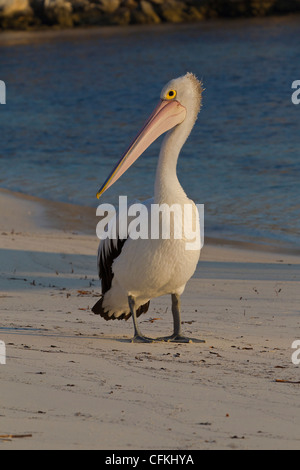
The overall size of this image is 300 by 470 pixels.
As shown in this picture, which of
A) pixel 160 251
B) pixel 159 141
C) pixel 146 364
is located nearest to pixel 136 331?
pixel 160 251

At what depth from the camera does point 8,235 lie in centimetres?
729

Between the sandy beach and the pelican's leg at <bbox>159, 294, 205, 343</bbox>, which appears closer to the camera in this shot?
the sandy beach

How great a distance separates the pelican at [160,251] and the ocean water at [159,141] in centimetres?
370

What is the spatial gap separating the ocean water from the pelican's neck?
147 inches

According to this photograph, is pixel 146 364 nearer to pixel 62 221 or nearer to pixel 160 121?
pixel 160 121

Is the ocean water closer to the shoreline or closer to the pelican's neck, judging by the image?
the shoreline

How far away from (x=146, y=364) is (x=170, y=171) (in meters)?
1.06

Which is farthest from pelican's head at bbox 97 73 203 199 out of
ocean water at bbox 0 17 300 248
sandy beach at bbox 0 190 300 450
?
ocean water at bbox 0 17 300 248

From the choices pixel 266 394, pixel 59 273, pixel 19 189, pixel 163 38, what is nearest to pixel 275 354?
pixel 266 394

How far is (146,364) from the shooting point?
366cm

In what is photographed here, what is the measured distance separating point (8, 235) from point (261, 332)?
3404mm

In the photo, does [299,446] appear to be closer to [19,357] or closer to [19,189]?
[19,357]

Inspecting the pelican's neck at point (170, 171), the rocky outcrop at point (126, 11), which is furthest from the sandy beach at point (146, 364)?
the rocky outcrop at point (126, 11)

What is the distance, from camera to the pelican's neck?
406 centimetres
